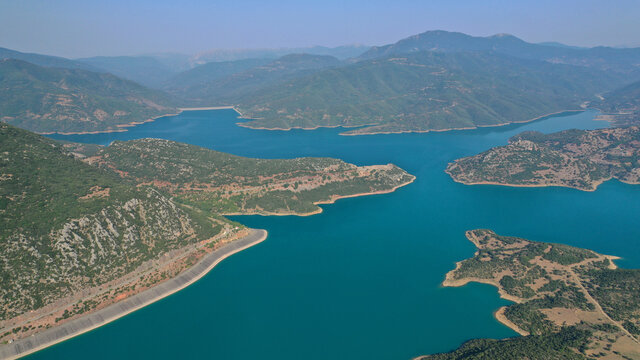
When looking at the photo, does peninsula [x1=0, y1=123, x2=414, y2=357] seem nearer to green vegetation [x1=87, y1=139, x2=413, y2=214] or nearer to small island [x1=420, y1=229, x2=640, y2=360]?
Result: green vegetation [x1=87, y1=139, x2=413, y2=214]

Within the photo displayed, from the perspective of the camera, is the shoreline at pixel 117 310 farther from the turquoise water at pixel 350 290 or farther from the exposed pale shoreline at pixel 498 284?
the exposed pale shoreline at pixel 498 284

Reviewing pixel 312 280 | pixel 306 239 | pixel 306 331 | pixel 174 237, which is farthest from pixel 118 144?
pixel 306 331

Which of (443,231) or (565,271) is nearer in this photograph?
(565,271)

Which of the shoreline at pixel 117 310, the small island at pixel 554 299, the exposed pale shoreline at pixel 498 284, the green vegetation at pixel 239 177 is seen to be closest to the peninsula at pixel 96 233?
the shoreline at pixel 117 310

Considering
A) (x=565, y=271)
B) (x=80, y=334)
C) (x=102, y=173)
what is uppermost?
(x=102, y=173)

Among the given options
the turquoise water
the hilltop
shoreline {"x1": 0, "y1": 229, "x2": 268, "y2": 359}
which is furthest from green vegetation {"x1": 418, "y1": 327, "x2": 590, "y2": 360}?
the hilltop

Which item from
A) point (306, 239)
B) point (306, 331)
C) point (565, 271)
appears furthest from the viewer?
point (306, 239)

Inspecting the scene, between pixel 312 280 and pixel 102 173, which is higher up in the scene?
pixel 102 173

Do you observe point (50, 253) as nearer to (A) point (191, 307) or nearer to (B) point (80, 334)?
(B) point (80, 334)
